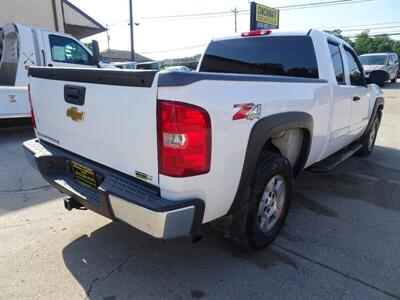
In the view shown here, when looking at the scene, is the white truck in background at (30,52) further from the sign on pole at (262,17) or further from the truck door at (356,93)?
the sign on pole at (262,17)

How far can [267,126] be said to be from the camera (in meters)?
2.57

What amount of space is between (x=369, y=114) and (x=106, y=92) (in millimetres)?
4739

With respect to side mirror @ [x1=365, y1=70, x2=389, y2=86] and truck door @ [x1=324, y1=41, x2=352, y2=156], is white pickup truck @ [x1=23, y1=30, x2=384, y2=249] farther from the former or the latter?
side mirror @ [x1=365, y1=70, x2=389, y2=86]

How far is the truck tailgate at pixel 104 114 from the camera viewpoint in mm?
2139

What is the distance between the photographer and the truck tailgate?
2139 mm

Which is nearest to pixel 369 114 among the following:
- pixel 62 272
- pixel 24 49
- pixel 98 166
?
pixel 98 166

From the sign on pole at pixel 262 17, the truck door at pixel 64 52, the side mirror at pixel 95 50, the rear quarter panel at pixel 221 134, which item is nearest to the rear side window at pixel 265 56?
the rear quarter panel at pixel 221 134

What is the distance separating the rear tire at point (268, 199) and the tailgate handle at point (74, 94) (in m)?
→ 1.43

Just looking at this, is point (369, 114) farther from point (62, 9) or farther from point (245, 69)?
point (62, 9)

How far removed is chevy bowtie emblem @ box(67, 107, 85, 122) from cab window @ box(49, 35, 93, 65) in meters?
6.63

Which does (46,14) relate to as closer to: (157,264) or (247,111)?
(157,264)

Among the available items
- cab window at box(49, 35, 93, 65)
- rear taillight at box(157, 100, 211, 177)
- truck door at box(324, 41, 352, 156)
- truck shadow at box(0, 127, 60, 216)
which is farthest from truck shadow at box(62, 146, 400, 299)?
cab window at box(49, 35, 93, 65)

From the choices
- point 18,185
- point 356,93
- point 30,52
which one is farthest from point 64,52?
point 356,93

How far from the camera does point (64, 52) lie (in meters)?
8.79
